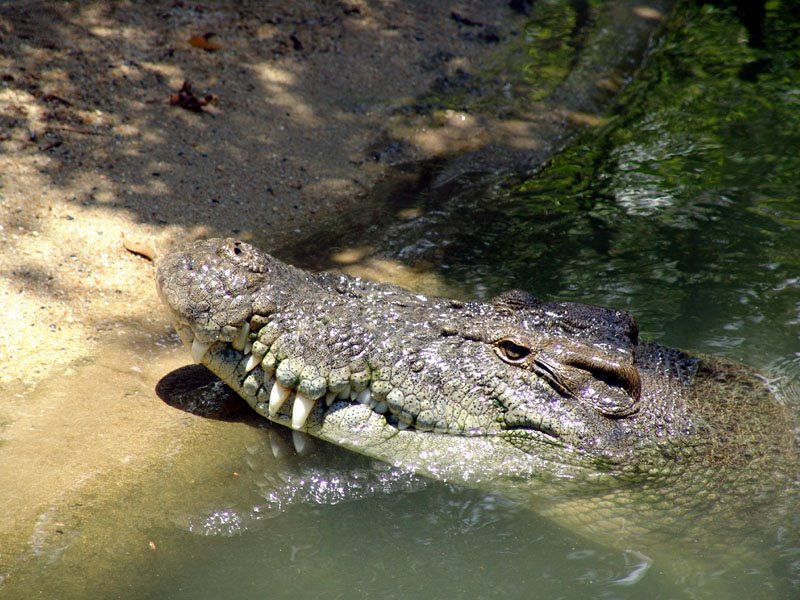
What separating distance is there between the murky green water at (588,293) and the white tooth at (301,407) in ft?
1.05

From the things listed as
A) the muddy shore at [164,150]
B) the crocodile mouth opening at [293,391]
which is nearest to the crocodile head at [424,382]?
the crocodile mouth opening at [293,391]

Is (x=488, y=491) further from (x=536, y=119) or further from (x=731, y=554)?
(x=536, y=119)

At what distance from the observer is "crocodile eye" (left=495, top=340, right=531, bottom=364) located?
391cm

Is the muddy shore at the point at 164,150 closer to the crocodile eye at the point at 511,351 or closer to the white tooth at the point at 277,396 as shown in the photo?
the white tooth at the point at 277,396

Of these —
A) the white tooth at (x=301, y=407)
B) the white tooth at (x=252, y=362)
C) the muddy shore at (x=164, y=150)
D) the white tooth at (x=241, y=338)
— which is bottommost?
the muddy shore at (x=164, y=150)

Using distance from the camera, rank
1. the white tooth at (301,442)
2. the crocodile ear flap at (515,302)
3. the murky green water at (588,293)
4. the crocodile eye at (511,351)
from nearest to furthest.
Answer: the murky green water at (588,293)
the crocodile eye at (511,351)
the white tooth at (301,442)
the crocodile ear flap at (515,302)

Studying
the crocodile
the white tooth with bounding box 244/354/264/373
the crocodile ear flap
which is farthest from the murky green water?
the crocodile ear flap

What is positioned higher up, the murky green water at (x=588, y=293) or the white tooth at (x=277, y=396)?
the white tooth at (x=277, y=396)

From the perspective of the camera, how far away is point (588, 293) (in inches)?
222

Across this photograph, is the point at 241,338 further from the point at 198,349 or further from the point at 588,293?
the point at 588,293

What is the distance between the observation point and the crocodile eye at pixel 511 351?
12.8ft

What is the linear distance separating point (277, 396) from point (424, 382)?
26.3 inches

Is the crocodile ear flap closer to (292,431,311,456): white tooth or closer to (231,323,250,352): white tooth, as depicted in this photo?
(292,431,311,456): white tooth

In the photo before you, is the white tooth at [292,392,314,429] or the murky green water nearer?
the murky green water
